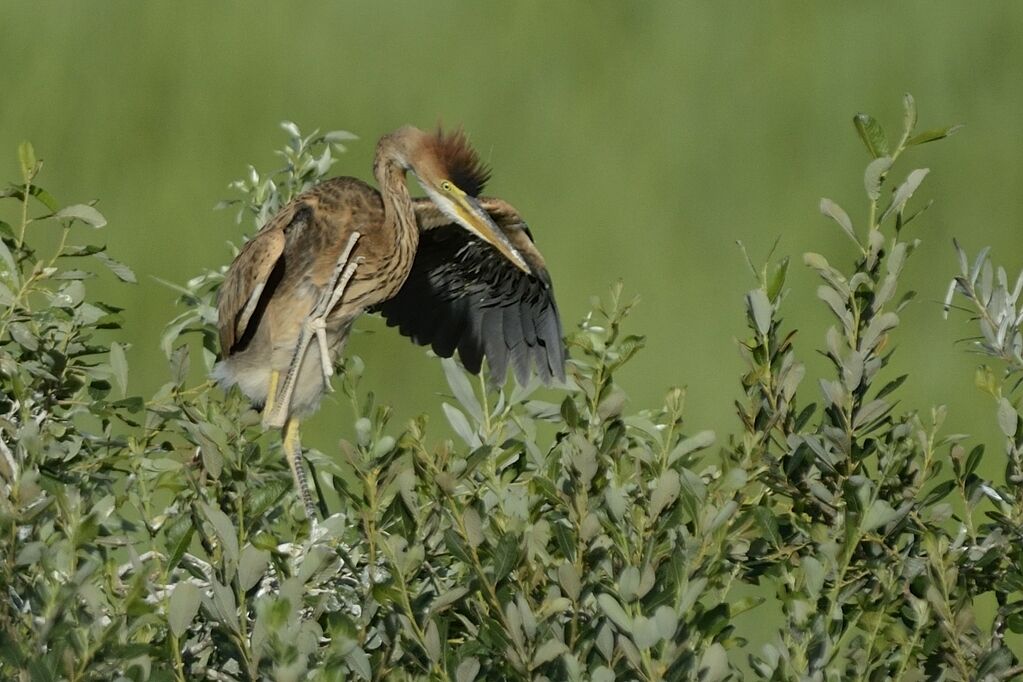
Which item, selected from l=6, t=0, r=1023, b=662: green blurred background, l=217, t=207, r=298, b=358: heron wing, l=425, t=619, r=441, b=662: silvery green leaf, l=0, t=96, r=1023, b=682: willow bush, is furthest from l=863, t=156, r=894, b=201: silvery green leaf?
l=6, t=0, r=1023, b=662: green blurred background

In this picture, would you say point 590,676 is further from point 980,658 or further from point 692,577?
point 980,658

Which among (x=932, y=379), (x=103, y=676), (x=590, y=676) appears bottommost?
(x=103, y=676)

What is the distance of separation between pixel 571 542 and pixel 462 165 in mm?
1816

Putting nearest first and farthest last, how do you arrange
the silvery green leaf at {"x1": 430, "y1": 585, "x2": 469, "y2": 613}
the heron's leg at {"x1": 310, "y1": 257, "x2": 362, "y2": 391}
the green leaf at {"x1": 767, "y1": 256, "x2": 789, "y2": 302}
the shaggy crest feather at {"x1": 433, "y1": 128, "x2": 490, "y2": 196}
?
the silvery green leaf at {"x1": 430, "y1": 585, "x2": 469, "y2": 613} → the green leaf at {"x1": 767, "y1": 256, "x2": 789, "y2": 302} → the heron's leg at {"x1": 310, "y1": 257, "x2": 362, "y2": 391} → the shaggy crest feather at {"x1": 433, "y1": 128, "x2": 490, "y2": 196}

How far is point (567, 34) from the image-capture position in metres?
5.01

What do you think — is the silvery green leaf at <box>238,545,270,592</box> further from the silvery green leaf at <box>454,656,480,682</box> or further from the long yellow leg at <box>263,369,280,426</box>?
the long yellow leg at <box>263,369,280,426</box>

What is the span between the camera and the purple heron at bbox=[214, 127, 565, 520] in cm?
293

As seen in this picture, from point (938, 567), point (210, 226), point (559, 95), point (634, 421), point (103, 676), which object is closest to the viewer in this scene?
point (103, 676)

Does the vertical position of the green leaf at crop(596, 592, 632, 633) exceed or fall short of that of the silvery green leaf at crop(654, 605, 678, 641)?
it falls short

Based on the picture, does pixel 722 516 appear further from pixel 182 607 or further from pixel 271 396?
pixel 271 396

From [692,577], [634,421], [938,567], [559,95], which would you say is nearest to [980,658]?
[938,567]

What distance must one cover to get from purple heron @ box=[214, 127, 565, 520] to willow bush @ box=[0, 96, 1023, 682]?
1.24 metres

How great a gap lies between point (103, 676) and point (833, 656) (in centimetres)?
53

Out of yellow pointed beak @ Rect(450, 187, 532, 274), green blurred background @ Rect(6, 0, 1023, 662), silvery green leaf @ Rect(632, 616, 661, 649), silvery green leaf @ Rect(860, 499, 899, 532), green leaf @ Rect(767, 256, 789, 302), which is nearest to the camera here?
silvery green leaf @ Rect(632, 616, 661, 649)
